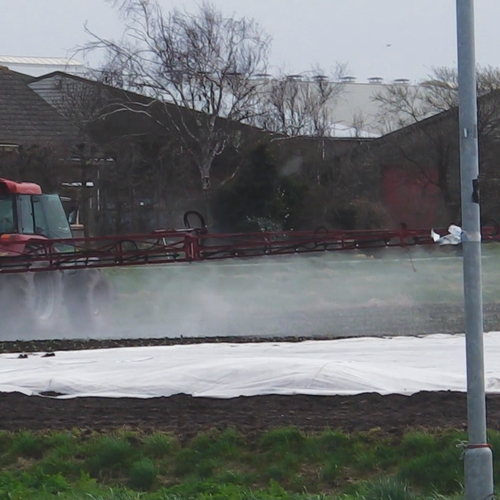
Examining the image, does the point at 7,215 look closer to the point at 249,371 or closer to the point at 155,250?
the point at 155,250

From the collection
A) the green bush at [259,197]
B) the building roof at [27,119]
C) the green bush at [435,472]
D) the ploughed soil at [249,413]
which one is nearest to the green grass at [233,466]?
the green bush at [435,472]

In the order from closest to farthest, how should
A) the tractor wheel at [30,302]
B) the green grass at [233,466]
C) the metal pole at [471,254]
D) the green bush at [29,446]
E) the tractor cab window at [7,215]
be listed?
the metal pole at [471,254] → the green grass at [233,466] → the green bush at [29,446] → the tractor wheel at [30,302] → the tractor cab window at [7,215]

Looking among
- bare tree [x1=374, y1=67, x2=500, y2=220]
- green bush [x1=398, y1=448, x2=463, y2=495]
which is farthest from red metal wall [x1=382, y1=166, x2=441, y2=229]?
green bush [x1=398, y1=448, x2=463, y2=495]

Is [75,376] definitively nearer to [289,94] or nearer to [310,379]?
[310,379]

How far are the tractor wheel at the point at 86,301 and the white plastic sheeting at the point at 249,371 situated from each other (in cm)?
616

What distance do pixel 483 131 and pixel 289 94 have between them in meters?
7.76

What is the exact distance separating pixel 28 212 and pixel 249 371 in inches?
458

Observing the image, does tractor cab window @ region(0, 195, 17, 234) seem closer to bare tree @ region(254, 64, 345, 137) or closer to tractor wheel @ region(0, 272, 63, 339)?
tractor wheel @ region(0, 272, 63, 339)

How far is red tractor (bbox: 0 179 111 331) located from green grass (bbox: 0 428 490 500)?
10485 millimetres

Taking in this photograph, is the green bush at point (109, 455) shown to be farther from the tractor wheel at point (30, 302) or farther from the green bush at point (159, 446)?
the tractor wheel at point (30, 302)

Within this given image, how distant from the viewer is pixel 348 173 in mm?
39344

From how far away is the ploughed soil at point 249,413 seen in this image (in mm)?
8977

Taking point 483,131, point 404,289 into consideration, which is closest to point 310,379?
point 404,289

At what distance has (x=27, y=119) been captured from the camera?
42.1m
